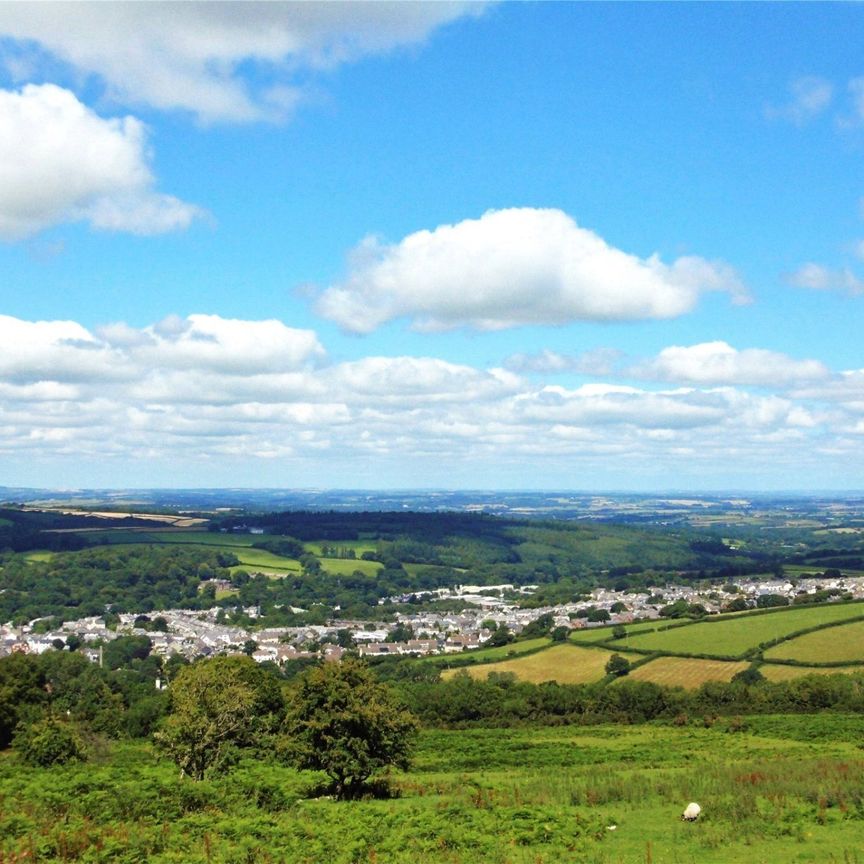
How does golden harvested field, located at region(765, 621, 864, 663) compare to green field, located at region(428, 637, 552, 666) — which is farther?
green field, located at region(428, 637, 552, 666)

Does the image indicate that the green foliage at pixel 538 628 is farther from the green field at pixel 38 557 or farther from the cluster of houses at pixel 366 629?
the green field at pixel 38 557

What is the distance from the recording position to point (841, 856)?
64.4ft

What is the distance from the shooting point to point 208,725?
35.9m

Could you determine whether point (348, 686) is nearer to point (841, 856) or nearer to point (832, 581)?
point (841, 856)

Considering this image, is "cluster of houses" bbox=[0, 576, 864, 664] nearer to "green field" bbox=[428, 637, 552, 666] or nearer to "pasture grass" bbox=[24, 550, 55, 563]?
"green field" bbox=[428, 637, 552, 666]

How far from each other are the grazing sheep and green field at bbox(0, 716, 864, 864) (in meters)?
0.23

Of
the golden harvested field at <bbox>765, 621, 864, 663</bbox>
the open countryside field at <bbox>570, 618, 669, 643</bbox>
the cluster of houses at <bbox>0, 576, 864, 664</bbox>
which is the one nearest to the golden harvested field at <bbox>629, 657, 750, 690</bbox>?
the golden harvested field at <bbox>765, 621, 864, 663</bbox>

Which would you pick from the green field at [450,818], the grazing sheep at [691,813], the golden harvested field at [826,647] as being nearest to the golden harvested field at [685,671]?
the golden harvested field at [826,647]

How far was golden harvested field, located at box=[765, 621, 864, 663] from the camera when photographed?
81.8 meters

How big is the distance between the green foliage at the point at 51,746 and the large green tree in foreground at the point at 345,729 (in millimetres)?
12472

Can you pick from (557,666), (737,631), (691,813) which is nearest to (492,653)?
(557,666)

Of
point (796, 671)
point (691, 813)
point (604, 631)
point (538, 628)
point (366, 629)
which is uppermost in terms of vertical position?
point (691, 813)

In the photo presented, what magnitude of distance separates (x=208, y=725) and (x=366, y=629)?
115673mm

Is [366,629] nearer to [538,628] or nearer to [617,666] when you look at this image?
[538,628]
